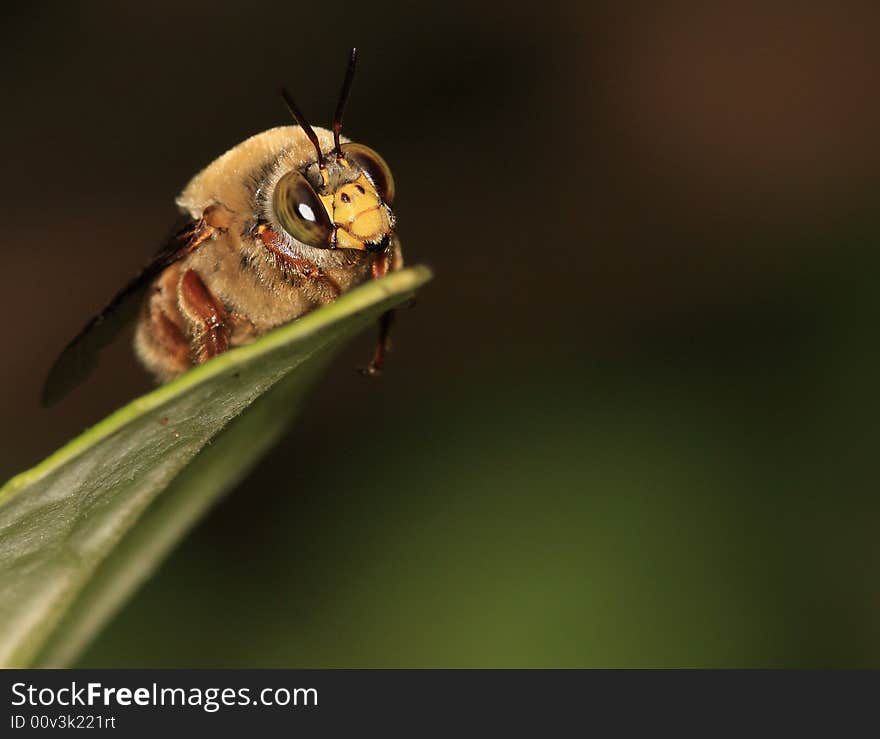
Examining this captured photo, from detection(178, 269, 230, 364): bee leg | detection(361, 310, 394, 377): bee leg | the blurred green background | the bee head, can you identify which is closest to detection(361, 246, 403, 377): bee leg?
detection(361, 310, 394, 377): bee leg

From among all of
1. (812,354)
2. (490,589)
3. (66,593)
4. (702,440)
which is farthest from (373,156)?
(812,354)

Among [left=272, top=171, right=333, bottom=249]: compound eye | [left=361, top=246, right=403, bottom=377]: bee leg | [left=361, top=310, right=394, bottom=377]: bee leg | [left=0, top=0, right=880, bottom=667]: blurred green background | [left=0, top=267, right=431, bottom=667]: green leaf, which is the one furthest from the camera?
[left=0, top=0, right=880, bottom=667]: blurred green background

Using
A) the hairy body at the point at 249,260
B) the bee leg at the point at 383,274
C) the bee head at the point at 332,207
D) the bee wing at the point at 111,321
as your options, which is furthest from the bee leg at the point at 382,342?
the bee wing at the point at 111,321

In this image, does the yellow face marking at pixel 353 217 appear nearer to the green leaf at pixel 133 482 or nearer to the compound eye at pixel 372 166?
the compound eye at pixel 372 166

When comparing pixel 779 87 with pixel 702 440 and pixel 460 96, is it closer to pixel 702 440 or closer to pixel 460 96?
pixel 460 96

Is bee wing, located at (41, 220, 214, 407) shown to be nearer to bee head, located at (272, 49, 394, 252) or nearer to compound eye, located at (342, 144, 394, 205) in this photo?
bee head, located at (272, 49, 394, 252)
